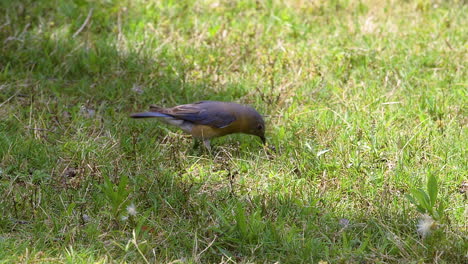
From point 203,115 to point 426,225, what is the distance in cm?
233

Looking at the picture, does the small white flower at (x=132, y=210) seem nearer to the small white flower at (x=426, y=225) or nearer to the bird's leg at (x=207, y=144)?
the bird's leg at (x=207, y=144)

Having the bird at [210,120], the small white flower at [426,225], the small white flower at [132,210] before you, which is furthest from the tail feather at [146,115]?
the small white flower at [426,225]

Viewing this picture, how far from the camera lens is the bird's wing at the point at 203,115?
562 centimetres

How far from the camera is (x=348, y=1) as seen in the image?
27.3 ft

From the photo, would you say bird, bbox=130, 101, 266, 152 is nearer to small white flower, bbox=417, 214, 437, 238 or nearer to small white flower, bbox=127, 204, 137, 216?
small white flower, bbox=127, 204, 137, 216

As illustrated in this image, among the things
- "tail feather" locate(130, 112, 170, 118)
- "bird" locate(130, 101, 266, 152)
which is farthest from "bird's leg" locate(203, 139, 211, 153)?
"tail feather" locate(130, 112, 170, 118)

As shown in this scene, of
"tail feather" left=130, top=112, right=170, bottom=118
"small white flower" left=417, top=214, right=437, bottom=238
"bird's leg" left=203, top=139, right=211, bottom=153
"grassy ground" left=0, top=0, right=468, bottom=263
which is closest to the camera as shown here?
"small white flower" left=417, top=214, right=437, bottom=238

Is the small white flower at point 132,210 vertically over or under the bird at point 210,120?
over

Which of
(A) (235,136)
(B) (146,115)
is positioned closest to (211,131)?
(A) (235,136)

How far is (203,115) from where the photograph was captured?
5703 mm

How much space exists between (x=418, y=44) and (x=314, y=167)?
8.90 ft

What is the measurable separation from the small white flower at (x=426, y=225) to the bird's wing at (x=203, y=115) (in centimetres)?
209

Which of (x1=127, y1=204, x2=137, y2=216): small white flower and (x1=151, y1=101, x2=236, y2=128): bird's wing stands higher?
(x1=127, y1=204, x2=137, y2=216): small white flower

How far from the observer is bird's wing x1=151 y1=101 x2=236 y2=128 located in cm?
562
